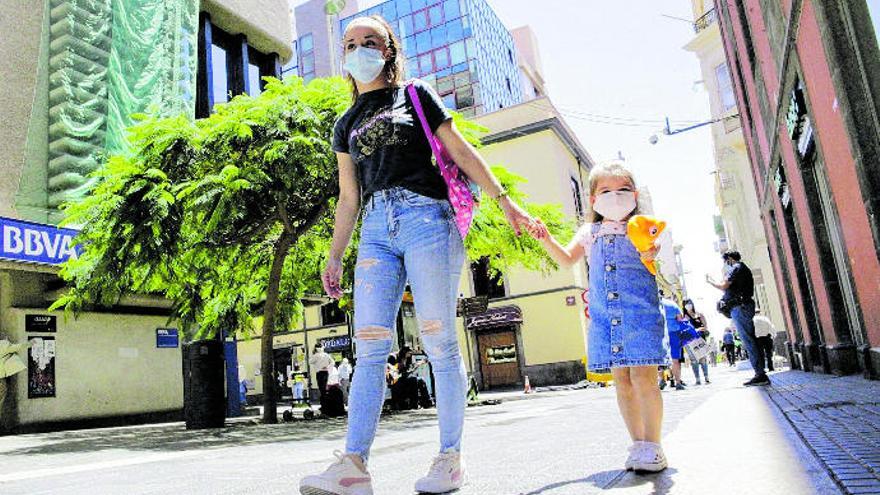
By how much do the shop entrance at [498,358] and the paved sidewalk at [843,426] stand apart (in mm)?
20829

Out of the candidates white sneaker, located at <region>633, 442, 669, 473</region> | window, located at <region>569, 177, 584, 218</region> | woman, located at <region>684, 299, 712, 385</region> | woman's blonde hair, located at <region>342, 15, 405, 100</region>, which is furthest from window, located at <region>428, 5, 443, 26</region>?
white sneaker, located at <region>633, 442, 669, 473</region>

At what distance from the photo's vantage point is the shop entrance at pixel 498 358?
27.0 metres

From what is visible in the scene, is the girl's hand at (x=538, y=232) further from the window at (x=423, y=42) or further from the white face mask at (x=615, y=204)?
the window at (x=423, y=42)

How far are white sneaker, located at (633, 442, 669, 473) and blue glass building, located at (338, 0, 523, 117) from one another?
1627 inches

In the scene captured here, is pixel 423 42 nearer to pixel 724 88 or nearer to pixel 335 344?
pixel 724 88

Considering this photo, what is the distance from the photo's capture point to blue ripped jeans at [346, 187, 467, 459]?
→ 2.58 metres

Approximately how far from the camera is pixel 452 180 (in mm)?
2736

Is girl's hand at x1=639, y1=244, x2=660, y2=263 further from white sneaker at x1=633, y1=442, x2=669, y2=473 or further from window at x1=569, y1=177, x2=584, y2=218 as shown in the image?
window at x1=569, y1=177, x2=584, y2=218

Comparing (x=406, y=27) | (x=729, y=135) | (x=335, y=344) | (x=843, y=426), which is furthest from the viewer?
(x=406, y=27)

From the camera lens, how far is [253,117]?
9711 millimetres

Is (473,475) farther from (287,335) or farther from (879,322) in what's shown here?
(287,335)

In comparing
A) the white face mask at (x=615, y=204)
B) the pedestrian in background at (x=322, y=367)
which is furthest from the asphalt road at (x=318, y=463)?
the pedestrian in background at (x=322, y=367)

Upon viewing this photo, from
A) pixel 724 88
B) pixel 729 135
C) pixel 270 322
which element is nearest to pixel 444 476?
pixel 270 322

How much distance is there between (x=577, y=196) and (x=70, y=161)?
21.7m
